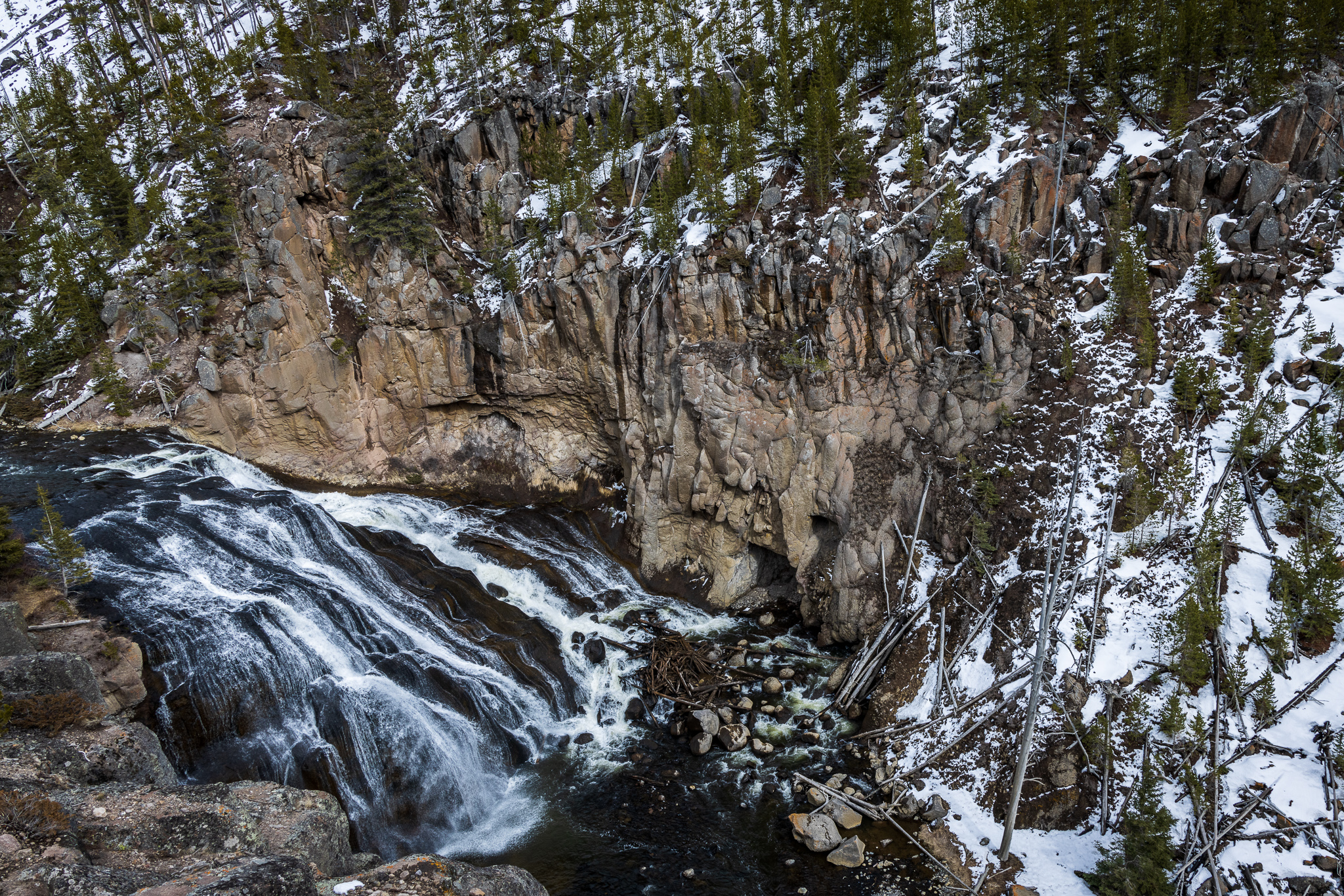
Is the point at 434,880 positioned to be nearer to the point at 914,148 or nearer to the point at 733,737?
the point at 733,737

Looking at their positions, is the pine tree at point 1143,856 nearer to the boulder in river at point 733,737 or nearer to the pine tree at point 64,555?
the boulder in river at point 733,737

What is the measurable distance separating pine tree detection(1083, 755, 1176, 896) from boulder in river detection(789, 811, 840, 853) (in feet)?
15.7

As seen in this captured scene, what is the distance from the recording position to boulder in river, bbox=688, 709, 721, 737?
17759mm

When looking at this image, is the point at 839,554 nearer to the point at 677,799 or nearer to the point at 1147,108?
the point at 677,799

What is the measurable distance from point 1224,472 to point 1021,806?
10097 mm

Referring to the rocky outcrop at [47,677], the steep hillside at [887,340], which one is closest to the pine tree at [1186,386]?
the steep hillside at [887,340]

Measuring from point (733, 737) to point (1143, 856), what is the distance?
8757 mm

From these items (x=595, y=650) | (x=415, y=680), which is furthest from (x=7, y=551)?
A: (x=595, y=650)

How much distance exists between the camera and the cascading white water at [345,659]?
14.8 m

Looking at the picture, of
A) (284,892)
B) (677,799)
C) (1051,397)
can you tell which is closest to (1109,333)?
(1051,397)

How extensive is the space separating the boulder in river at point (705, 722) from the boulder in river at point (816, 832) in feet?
10.6

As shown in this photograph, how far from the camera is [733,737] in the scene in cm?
1756

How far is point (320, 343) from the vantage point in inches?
1022

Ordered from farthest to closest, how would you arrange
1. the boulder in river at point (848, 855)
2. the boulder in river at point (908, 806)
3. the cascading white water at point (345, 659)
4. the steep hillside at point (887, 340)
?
the steep hillside at point (887, 340)
the boulder in river at point (908, 806)
the cascading white water at point (345, 659)
the boulder in river at point (848, 855)
